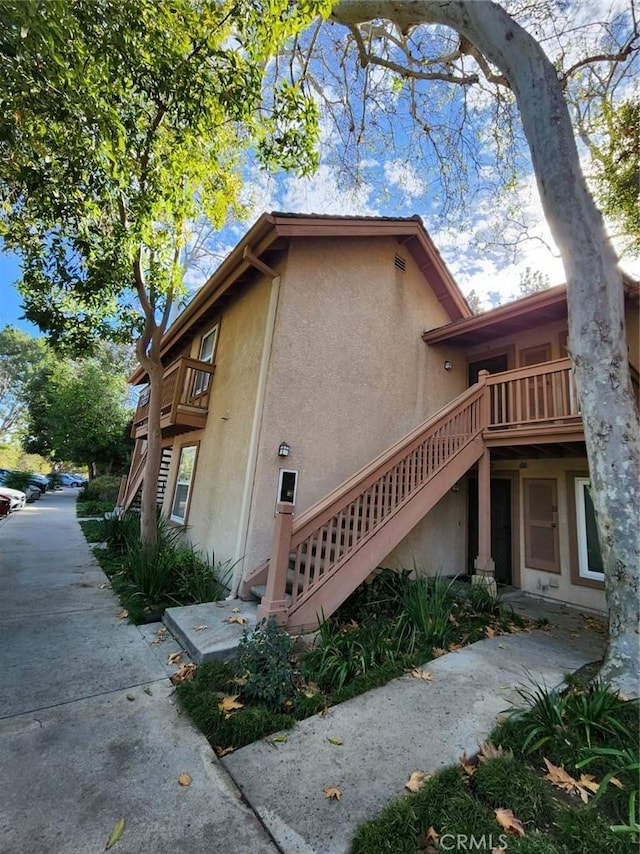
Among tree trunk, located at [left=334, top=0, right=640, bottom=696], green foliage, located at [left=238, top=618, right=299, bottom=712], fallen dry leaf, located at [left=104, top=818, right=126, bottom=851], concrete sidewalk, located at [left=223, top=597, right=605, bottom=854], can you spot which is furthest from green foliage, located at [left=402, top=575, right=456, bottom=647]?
fallen dry leaf, located at [left=104, top=818, right=126, bottom=851]

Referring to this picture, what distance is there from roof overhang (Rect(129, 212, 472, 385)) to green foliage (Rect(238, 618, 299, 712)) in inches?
220

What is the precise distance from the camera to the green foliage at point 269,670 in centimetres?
322

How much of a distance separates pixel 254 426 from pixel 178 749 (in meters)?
4.14

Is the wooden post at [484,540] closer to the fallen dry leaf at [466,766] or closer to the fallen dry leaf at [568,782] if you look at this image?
the fallen dry leaf at [568,782]

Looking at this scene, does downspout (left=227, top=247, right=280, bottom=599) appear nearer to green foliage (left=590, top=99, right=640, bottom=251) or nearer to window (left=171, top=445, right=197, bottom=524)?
window (left=171, top=445, right=197, bottom=524)

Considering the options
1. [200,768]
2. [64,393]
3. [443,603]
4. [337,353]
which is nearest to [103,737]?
[200,768]

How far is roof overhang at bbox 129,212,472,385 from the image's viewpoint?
6.15 meters

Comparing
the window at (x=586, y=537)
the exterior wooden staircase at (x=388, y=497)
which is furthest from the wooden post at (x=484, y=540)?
the window at (x=586, y=537)

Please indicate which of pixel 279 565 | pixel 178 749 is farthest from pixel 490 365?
pixel 178 749

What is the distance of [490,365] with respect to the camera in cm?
930

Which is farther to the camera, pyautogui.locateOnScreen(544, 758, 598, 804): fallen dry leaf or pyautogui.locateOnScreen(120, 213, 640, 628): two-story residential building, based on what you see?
pyautogui.locateOnScreen(120, 213, 640, 628): two-story residential building

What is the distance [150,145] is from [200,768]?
297 inches

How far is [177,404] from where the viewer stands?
8.07m

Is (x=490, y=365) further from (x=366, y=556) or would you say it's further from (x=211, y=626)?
(x=211, y=626)
